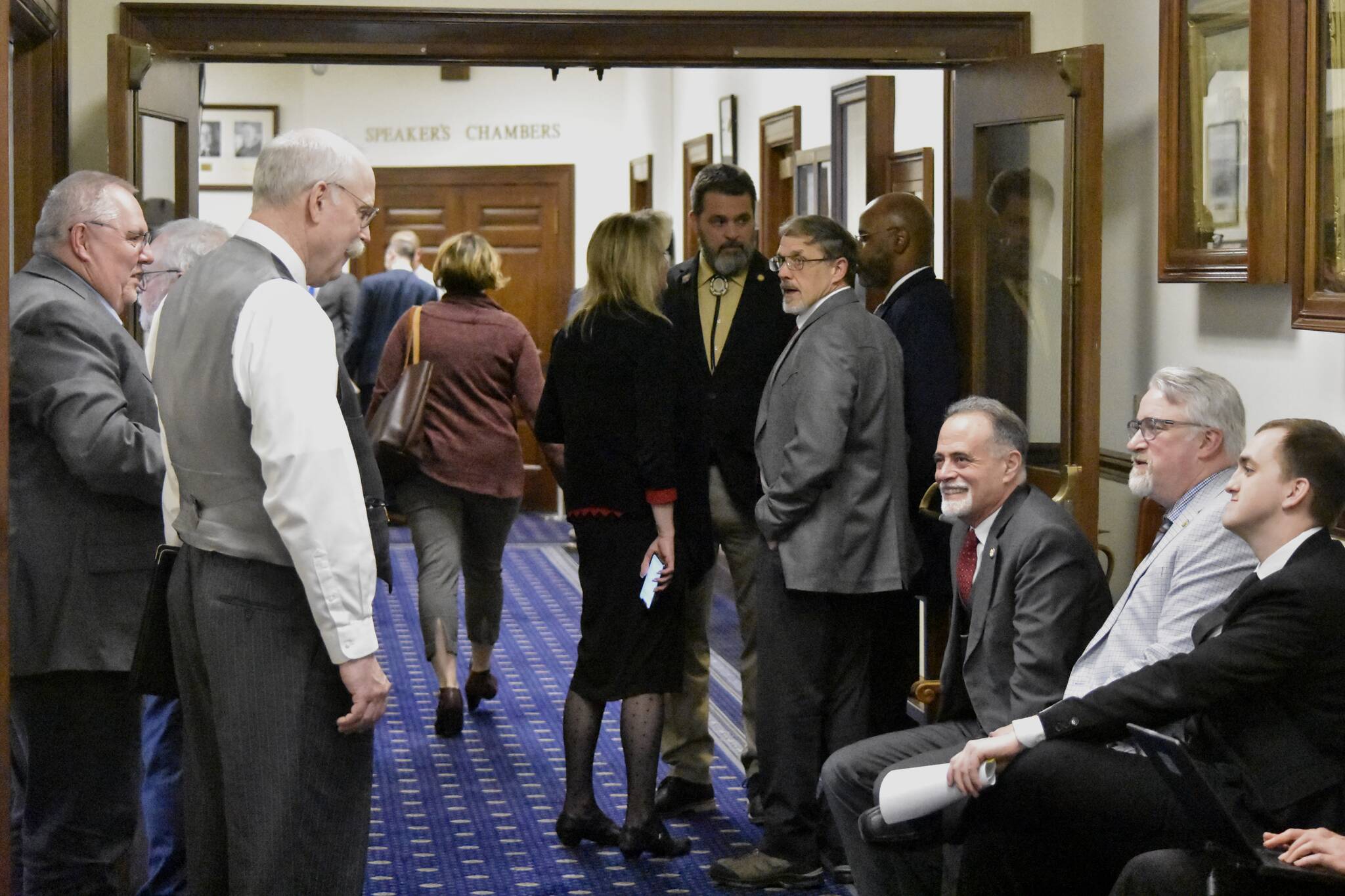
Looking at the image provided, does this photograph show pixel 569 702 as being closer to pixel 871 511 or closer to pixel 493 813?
pixel 493 813

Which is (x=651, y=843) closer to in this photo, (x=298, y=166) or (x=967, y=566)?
(x=967, y=566)

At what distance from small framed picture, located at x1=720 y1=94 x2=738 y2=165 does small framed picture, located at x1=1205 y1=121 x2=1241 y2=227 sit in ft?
16.7

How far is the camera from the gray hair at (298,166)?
262cm

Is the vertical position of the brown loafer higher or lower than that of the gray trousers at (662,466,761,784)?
lower

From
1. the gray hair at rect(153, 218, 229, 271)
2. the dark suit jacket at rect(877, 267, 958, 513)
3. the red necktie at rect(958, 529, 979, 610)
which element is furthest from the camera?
the dark suit jacket at rect(877, 267, 958, 513)

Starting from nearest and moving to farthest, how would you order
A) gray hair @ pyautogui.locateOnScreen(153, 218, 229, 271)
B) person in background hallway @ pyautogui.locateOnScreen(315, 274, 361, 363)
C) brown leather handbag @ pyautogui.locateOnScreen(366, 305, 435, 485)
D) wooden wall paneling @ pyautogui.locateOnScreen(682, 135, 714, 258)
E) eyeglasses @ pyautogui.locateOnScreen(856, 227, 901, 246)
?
gray hair @ pyautogui.locateOnScreen(153, 218, 229, 271)
eyeglasses @ pyautogui.locateOnScreen(856, 227, 901, 246)
brown leather handbag @ pyautogui.locateOnScreen(366, 305, 435, 485)
person in background hallway @ pyautogui.locateOnScreen(315, 274, 361, 363)
wooden wall paneling @ pyautogui.locateOnScreen(682, 135, 714, 258)

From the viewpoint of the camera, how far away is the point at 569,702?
4.21m

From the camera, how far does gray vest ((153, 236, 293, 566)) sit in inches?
99.5

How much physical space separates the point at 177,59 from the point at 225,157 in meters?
7.68

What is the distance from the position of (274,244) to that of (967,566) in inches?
63.1

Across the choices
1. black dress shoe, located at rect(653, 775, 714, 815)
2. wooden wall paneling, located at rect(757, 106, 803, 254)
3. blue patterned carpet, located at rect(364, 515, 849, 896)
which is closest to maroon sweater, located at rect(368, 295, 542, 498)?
blue patterned carpet, located at rect(364, 515, 849, 896)

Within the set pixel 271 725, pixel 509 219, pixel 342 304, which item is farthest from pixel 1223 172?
pixel 509 219

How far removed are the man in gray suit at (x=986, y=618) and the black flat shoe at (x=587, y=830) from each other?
980 millimetres

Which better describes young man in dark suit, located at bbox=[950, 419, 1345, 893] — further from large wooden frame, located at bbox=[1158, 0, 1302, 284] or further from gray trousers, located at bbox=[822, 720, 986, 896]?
large wooden frame, located at bbox=[1158, 0, 1302, 284]
